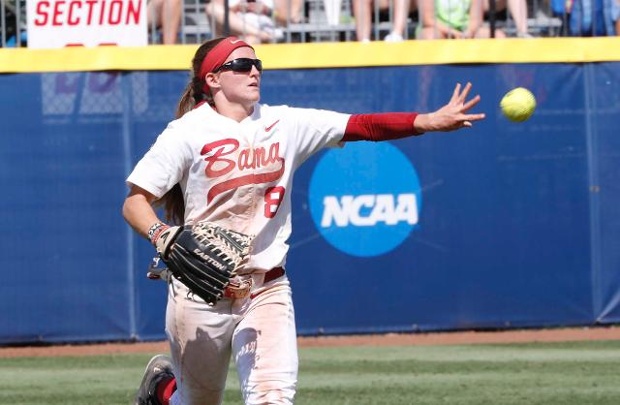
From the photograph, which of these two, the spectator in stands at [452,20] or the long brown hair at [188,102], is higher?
the spectator in stands at [452,20]

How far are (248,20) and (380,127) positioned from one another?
20.7ft

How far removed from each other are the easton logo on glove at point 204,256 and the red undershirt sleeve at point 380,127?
2.37 feet

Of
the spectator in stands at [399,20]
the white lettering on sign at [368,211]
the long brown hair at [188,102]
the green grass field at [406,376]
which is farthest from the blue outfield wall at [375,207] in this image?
the long brown hair at [188,102]

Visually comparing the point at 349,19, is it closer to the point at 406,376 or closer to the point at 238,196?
the point at 406,376

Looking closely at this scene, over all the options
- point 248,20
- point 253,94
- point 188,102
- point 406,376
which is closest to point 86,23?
point 248,20

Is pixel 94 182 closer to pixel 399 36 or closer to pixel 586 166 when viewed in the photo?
pixel 399 36

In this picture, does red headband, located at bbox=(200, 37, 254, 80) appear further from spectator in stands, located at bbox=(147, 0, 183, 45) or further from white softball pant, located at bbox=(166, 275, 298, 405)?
spectator in stands, located at bbox=(147, 0, 183, 45)

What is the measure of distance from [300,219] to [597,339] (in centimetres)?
267

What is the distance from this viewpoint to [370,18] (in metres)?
11.3

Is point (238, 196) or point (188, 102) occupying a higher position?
point (188, 102)

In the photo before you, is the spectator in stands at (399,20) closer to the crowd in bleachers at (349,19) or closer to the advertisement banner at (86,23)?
the crowd in bleachers at (349,19)

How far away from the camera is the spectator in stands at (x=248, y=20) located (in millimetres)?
11250

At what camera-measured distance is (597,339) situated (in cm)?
1066

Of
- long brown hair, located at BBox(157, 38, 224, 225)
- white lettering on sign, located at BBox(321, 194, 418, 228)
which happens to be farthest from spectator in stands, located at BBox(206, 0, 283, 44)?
long brown hair, located at BBox(157, 38, 224, 225)
